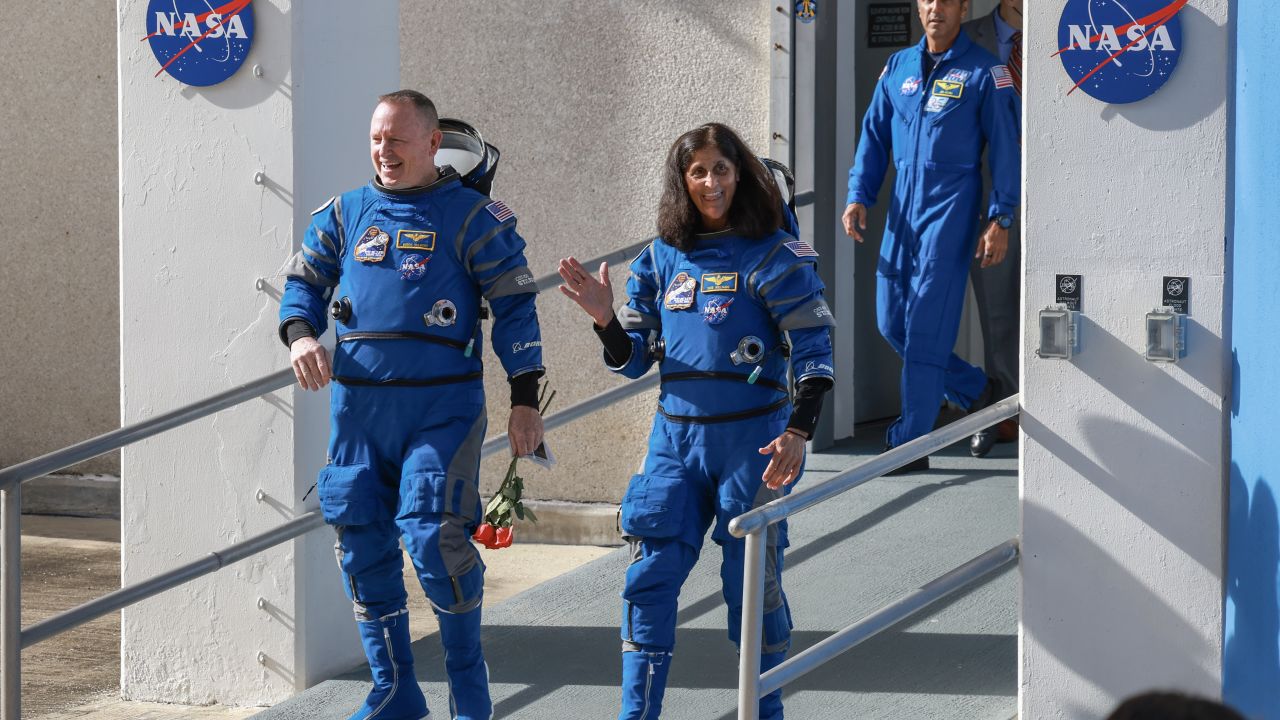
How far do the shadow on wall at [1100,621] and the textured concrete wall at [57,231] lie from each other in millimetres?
6193

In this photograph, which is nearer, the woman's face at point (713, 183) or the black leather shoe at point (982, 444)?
the woman's face at point (713, 183)

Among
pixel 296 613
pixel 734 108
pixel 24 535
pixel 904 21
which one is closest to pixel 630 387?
pixel 296 613

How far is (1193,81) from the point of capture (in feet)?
13.8

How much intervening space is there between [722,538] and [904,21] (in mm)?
4265

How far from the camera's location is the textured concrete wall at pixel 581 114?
24.9ft

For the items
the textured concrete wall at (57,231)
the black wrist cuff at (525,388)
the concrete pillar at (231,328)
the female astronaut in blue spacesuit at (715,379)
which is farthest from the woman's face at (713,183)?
the textured concrete wall at (57,231)

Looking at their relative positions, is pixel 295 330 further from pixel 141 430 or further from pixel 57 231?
pixel 57 231

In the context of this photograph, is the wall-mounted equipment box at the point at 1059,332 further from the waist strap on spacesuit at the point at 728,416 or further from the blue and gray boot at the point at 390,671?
the blue and gray boot at the point at 390,671

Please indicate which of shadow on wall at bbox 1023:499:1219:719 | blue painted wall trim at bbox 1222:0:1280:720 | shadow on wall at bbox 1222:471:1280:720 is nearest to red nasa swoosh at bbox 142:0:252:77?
shadow on wall at bbox 1023:499:1219:719

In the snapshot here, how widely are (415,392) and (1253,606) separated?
2215 millimetres

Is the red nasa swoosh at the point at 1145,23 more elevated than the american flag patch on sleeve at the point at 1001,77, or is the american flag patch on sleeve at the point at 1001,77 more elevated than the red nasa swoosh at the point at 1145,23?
the american flag patch on sleeve at the point at 1001,77

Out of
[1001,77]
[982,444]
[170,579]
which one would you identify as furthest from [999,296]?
[170,579]

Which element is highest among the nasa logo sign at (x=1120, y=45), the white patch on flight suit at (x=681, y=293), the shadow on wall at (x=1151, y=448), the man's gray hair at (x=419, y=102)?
the nasa logo sign at (x=1120, y=45)

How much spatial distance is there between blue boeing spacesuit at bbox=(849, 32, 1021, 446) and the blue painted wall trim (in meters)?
1.72
